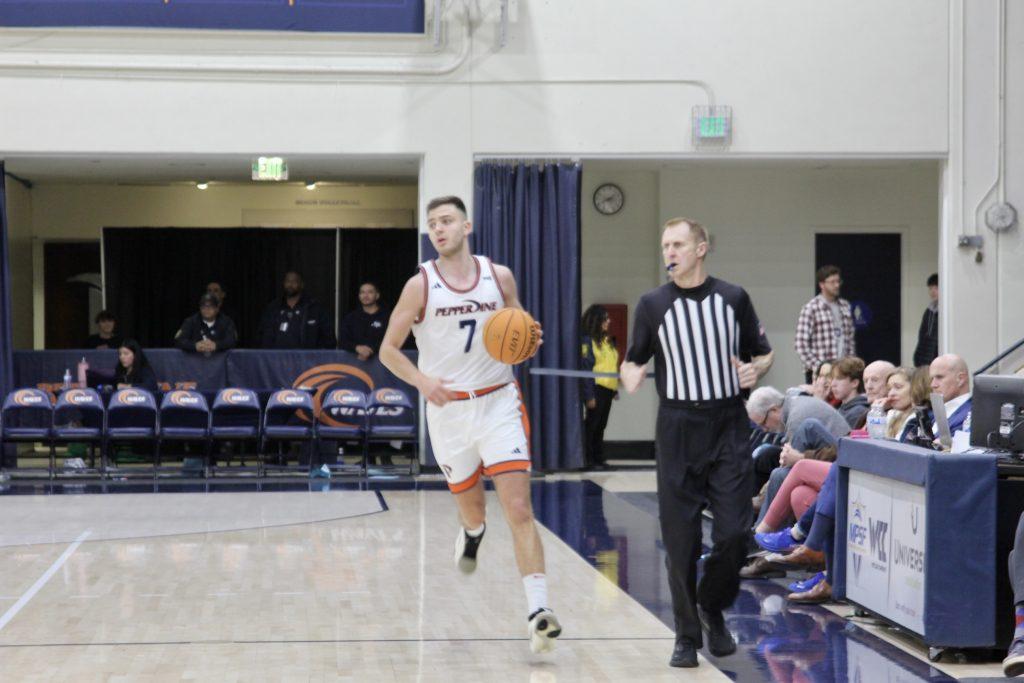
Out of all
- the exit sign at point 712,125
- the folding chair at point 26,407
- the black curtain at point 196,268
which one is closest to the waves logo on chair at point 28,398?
the folding chair at point 26,407

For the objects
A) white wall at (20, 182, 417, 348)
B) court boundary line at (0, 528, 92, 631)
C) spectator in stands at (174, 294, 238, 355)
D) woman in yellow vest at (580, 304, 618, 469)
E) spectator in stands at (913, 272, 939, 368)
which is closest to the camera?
court boundary line at (0, 528, 92, 631)

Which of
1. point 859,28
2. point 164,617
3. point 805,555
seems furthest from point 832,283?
point 164,617

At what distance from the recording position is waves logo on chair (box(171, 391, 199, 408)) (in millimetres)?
12812

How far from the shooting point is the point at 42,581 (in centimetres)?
735

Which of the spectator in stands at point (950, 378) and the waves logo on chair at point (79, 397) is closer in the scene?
the spectator in stands at point (950, 378)

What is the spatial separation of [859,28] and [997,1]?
1.33 m

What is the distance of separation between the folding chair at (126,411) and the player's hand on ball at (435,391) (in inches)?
303

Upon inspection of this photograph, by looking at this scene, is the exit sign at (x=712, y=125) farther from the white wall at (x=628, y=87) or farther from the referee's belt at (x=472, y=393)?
the referee's belt at (x=472, y=393)

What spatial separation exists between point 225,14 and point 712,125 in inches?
185

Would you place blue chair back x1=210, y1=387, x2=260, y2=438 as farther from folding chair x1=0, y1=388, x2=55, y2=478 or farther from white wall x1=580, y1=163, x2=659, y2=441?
white wall x1=580, y1=163, x2=659, y2=441

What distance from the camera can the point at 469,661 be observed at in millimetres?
5480

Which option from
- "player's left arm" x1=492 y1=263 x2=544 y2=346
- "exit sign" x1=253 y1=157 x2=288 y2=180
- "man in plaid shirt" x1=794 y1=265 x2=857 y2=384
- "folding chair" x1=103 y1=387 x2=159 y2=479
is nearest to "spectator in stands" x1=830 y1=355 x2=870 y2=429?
"player's left arm" x1=492 y1=263 x2=544 y2=346

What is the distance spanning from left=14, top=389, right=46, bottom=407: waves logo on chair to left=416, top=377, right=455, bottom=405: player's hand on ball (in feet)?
26.5

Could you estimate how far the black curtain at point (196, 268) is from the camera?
16375mm
